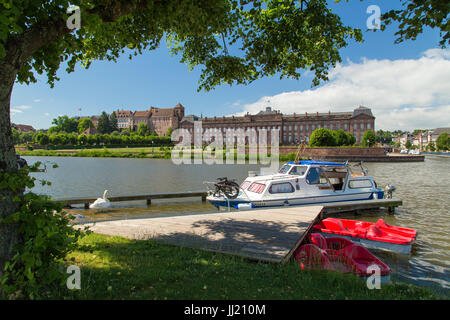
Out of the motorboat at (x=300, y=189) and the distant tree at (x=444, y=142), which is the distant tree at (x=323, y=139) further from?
the distant tree at (x=444, y=142)

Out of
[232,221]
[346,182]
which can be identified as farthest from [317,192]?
[232,221]

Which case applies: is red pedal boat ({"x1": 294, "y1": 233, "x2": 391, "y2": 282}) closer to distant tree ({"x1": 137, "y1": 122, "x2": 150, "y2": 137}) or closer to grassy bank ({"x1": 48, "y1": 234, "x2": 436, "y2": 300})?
grassy bank ({"x1": 48, "y1": 234, "x2": 436, "y2": 300})

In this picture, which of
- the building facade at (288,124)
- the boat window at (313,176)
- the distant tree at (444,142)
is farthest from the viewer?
the distant tree at (444,142)

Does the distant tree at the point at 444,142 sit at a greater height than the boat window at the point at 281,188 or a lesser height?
greater

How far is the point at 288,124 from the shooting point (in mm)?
126125

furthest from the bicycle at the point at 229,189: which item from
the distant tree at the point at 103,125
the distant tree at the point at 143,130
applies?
the distant tree at the point at 103,125

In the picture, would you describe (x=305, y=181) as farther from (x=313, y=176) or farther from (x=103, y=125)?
(x=103, y=125)

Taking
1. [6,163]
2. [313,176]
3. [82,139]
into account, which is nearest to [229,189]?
[313,176]

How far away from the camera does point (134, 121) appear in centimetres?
17500

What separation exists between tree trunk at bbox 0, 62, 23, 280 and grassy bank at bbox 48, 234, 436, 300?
0.78m

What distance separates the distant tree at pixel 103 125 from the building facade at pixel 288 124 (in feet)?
164

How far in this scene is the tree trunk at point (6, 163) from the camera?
3.20m

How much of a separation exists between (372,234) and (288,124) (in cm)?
12224

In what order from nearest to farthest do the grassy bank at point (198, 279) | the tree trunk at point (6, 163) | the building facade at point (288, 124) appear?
the tree trunk at point (6, 163)
the grassy bank at point (198, 279)
the building facade at point (288, 124)
